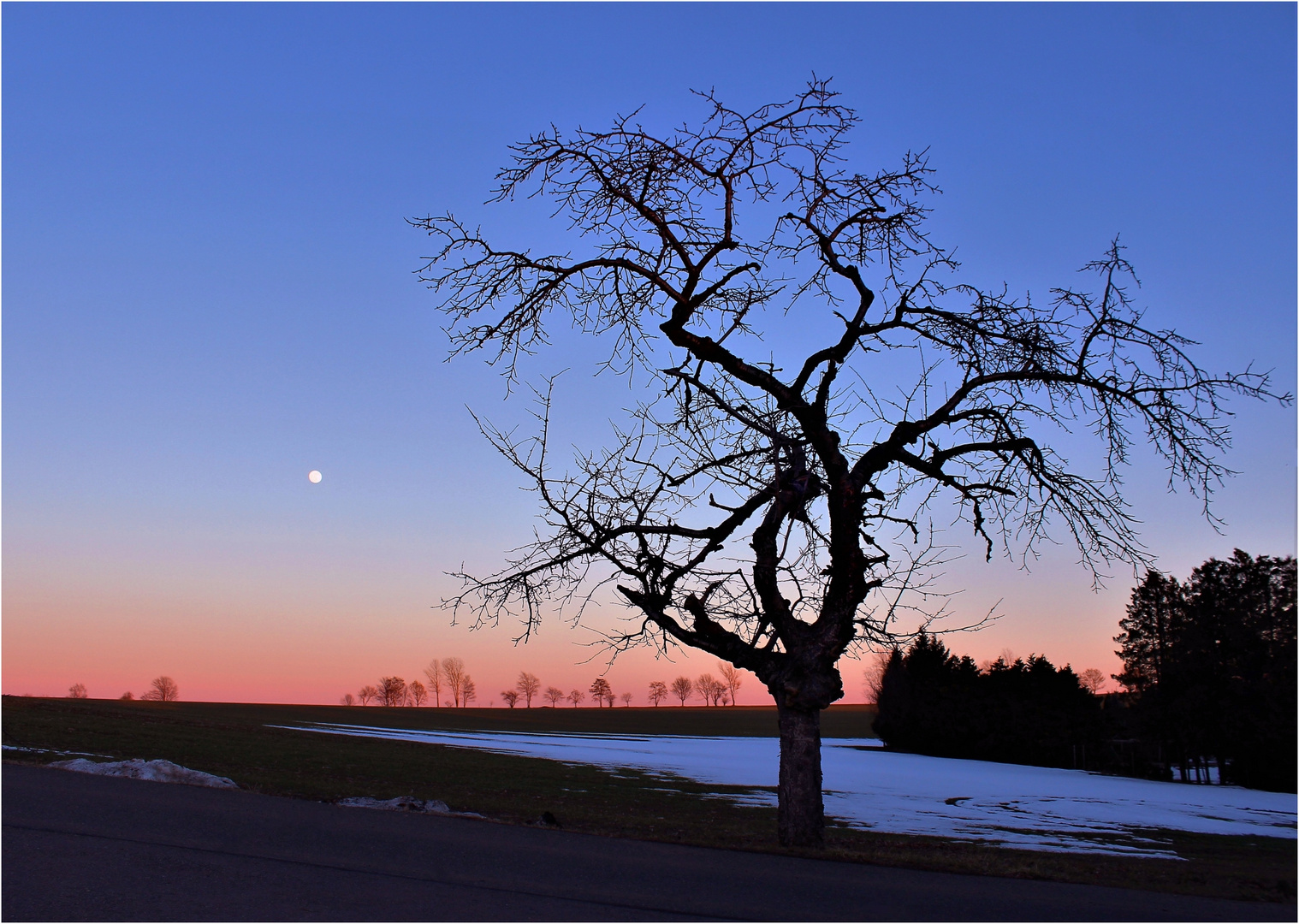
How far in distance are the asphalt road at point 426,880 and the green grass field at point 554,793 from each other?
1209mm

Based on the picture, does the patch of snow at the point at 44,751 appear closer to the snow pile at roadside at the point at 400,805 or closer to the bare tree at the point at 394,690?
the snow pile at roadside at the point at 400,805

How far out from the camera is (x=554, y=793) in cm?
2448

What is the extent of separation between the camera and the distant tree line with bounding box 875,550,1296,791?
49562 mm

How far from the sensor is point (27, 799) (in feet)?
33.6

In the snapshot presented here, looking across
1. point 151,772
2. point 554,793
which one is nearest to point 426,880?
point 151,772

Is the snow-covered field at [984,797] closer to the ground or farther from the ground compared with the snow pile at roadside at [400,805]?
closer to the ground

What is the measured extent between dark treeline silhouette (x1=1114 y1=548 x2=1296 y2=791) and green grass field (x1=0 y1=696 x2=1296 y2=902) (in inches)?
1143

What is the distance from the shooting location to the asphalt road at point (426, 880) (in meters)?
6.64

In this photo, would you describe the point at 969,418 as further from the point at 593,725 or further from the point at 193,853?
the point at 593,725

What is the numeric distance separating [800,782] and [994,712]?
6302cm

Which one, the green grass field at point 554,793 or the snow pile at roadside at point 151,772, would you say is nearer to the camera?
the green grass field at point 554,793

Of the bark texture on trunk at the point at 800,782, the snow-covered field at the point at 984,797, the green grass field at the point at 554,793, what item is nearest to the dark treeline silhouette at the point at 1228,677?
the snow-covered field at the point at 984,797

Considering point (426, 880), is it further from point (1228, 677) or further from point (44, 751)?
point (1228, 677)

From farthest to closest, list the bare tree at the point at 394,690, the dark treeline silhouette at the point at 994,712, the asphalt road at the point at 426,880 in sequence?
the bare tree at the point at 394,690, the dark treeline silhouette at the point at 994,712, the asphalt road at the point at 426,880
